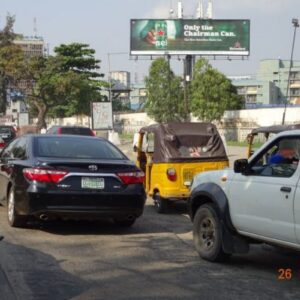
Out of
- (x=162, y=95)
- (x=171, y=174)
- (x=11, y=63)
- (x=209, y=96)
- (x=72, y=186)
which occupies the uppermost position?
(x=11, y=63)

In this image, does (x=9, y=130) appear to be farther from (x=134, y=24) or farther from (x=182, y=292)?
(x=182, y=292)

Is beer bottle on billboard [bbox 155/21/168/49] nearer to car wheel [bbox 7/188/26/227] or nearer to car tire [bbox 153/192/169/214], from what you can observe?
car tire [bbox 153/192/169/214]

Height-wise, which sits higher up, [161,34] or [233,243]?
[161,34]

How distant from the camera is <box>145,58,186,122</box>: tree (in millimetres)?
63219

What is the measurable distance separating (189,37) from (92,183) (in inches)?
2188

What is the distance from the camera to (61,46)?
232ft

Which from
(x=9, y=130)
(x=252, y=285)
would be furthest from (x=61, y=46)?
(x=252, y=285)

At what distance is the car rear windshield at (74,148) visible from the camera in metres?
9.61

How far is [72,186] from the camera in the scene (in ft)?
29.5

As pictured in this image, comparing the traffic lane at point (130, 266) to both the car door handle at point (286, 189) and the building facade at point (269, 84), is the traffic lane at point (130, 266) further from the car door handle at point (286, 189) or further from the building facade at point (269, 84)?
the building facade at point (269, 84)

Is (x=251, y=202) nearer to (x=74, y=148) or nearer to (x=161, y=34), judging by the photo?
(x=74, y=148)

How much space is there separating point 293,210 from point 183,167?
571 centimetres
